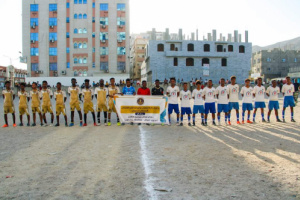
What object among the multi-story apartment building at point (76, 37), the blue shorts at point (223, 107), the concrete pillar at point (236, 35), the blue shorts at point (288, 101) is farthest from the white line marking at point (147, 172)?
the concrete pillar at point (236, 35)

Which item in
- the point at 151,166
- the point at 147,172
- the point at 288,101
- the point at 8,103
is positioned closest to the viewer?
the point at 147,172

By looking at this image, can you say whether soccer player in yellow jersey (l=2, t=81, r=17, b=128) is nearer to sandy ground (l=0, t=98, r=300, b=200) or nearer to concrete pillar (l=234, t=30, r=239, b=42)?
sandy ground (l=0, t=98, r=300, b=200)

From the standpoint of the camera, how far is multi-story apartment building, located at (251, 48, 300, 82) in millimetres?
83625

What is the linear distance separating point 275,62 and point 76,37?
200ft

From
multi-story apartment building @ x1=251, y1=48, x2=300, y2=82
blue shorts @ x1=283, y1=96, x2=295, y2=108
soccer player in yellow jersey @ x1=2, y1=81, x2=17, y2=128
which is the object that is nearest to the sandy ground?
soccer player in yellow jersey @ x1=2, y1=81, x2=17, y2=128

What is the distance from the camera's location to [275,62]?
84.1 meters

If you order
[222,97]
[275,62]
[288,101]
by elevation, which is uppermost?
[275,62]

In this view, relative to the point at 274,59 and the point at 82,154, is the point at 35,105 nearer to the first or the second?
the point at 82,154

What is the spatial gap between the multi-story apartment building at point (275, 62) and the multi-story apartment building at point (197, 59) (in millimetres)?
26130

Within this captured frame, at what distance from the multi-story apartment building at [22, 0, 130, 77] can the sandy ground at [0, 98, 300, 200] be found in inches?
1873

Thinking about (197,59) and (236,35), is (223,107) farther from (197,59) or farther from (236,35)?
(236,35)

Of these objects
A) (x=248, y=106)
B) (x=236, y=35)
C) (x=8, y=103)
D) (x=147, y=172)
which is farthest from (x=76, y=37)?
(x=147, y=172)

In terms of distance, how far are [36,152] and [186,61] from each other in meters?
53.5

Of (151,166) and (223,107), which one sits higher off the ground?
(223,107)
